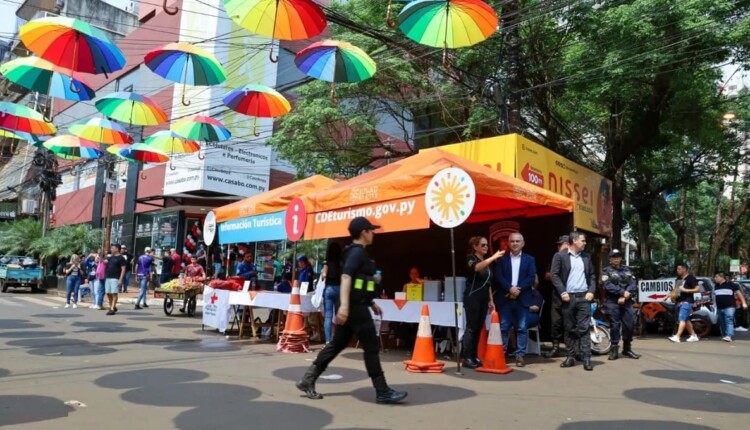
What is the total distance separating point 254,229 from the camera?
12172 millimetres

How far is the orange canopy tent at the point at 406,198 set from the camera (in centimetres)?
861

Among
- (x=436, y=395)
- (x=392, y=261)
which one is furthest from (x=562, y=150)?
(x=436, y=395)

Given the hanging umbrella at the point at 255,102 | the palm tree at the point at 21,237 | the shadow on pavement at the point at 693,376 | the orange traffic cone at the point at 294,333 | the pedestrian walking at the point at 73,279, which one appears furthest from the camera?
the palm tree at the point at 21,237

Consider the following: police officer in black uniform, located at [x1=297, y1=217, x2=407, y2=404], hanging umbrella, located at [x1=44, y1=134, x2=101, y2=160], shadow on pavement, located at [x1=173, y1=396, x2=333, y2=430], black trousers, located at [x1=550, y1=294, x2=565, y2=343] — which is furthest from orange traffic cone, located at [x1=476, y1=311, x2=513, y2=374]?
hanging umbrella, located at [x1=44, y1=134, x2=101, y2=160]

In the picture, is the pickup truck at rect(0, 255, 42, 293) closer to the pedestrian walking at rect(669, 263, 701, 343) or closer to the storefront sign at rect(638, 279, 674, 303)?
the storefront sign at rect(638, 279, 674, 303)

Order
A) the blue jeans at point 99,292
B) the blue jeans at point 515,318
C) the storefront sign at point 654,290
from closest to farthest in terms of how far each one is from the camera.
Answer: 1. the blue jeans at point 515,318
2. the storefront sign at point 654,290
3. the blue jeans at point 99,292

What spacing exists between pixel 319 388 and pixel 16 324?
8.75 meters

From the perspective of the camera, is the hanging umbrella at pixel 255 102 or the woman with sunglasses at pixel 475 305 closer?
the woman with sunglasses at pixel 475 305

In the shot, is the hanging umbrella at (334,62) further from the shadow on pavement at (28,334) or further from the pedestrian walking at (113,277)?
the pedestrian walking at (113,277)

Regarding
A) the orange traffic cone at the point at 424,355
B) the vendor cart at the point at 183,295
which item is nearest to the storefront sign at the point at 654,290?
the orange traffic cone at the point at 424,355

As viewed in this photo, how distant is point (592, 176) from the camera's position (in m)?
14.7

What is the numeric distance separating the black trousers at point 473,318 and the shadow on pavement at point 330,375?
1.55 m

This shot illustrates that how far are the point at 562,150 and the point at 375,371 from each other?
1705 cm

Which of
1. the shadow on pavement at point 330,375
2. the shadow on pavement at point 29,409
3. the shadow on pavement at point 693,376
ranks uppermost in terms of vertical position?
the shadow on pavement at point 693,376
